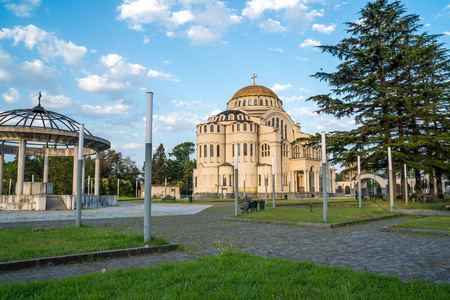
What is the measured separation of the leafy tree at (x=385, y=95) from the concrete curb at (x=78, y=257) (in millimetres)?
23589

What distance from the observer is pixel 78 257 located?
6.36 meters

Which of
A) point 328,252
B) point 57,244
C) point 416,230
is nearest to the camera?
point 328,252

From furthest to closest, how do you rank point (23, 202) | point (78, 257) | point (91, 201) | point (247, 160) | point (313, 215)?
→ 1. point (247, 160)
2. point (91, 201)
3. point (23, 202)
4. point (313, 215)
5. point (78, 257)

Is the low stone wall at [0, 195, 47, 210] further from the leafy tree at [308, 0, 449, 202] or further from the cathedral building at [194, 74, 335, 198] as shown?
the cathedral building at [194, 74, 335, 198]

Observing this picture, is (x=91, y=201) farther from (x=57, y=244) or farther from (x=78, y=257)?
(x=78, y=257)

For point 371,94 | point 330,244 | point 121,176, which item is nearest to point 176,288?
point 330,244

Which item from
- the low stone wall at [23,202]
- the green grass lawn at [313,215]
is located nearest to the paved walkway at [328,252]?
the green grass lawn at [313,215]

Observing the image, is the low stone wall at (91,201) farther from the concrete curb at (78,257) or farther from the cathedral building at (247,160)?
the cathedral building at (247,160)

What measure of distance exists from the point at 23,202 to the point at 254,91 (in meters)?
57.4

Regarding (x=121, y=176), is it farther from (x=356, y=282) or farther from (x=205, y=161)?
(x=356, y=282)

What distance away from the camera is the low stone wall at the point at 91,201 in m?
25.7

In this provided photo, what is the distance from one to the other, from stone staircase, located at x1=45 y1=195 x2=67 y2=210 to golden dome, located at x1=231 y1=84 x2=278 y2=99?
54.3m

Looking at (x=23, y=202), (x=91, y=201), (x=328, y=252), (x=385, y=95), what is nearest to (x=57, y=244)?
(x=328, y=252)

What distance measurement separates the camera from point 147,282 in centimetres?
435
